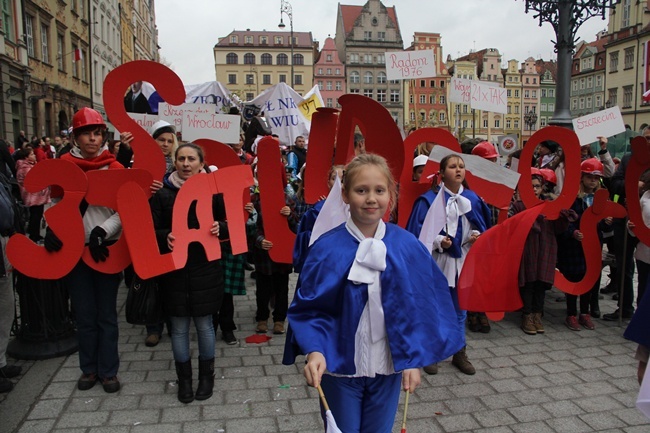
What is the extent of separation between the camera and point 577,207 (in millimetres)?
5617

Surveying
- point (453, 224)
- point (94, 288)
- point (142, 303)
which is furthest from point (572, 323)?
point (94, 288)

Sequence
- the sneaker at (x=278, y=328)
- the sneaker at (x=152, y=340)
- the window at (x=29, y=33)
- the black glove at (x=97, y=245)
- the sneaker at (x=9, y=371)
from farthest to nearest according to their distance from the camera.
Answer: the window at (x=29, y=33) < the sneaker at (x=278, y=328) < the sneaker at (x=152, y=340) < the sneaker at (x=9, y=371) < the black glove at (x=97, y=245)

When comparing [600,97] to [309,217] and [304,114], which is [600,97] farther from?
[309,217]

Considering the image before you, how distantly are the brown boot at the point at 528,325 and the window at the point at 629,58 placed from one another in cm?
5463

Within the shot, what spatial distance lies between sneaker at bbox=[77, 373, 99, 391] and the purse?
2.00 feet

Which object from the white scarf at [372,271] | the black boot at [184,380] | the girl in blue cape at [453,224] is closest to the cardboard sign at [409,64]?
the girl in blue cape at [453,224]

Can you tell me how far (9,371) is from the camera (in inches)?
165

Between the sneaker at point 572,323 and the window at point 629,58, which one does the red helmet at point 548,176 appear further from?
the window at point 629,58

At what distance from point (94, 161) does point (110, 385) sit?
5.57 ft

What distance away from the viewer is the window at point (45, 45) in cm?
2562

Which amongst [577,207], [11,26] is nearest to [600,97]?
[11,26]

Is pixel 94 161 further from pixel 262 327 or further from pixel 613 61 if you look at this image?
pixel 613 61

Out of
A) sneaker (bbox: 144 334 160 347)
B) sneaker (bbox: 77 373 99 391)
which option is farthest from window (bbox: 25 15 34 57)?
sneaker (bbox: 77 373 99 391)

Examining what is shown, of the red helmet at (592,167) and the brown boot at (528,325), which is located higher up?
the red helmet at (592,167)
